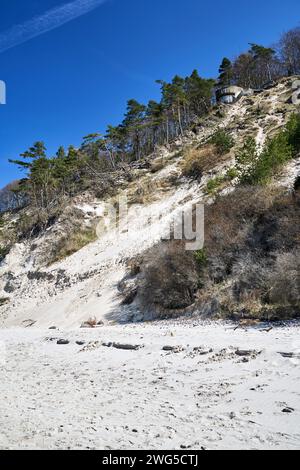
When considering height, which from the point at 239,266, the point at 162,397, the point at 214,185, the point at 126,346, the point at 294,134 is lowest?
the point at 126,346

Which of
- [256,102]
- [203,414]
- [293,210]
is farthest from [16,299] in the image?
[256,102]

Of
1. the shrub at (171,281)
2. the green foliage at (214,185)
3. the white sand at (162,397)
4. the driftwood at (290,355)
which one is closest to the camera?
the white sand at (162,397)

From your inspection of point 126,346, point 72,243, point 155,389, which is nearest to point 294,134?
point 72,243

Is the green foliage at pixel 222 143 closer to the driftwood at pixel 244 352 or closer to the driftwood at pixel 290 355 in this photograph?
the driftwood at pixel 244 352

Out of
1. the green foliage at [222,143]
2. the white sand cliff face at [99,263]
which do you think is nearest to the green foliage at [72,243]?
the white sand cliff face at [99,263]

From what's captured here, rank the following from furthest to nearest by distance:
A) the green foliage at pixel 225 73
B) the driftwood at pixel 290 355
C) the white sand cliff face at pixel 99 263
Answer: the green foliage at pixel 225 73
the white sand cliff face at pixel 99 263
the driftwood at pixel 290 355

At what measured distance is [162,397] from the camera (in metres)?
5.91

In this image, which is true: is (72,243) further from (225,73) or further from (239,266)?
(225,73)

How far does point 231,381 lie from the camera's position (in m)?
6.03

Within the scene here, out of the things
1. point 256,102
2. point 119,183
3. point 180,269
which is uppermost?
point 256,102

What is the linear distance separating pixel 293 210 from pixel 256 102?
1424 inches

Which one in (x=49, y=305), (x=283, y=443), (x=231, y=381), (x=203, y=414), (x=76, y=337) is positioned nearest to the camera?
(x=283, y=443)

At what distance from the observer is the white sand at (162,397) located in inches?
175
